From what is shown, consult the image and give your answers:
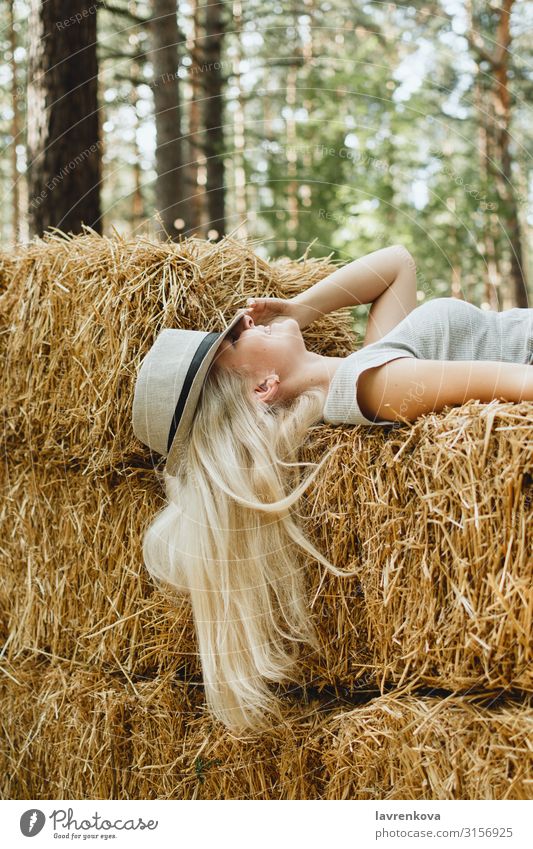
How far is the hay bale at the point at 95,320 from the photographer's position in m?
1.62

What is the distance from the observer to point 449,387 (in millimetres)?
1384

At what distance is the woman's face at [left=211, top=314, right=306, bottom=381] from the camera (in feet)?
5.31

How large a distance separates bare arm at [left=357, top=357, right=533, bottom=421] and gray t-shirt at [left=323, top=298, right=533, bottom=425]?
0.15ft

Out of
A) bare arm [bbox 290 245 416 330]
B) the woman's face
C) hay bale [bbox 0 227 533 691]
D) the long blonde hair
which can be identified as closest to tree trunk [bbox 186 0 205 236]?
bare arm [bbox 290 245 416 330]

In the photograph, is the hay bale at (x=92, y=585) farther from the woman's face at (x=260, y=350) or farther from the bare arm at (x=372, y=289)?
the bare arm at (x=372, y=289)

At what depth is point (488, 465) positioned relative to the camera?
4.06 ft

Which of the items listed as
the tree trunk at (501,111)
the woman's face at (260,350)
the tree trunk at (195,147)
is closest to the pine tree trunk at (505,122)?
the tree trunk at (501,111)

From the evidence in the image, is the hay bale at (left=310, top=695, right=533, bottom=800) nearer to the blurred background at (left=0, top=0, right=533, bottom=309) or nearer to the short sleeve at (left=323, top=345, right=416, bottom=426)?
the short sleeve at (left=323, top=345, right=416, bottom=426)

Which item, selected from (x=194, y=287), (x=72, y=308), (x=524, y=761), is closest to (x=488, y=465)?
(x=524, y=761)

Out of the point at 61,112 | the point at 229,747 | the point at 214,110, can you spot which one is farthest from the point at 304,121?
the point at 214,110

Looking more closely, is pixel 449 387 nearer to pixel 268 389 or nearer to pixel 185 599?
pixel 268 389

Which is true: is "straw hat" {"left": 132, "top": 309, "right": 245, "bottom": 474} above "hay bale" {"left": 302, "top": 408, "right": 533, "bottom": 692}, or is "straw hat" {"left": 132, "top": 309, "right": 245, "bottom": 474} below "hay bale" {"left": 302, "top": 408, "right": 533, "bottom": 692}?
above

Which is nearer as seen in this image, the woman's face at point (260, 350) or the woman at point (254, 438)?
the woman at point (254, 438)

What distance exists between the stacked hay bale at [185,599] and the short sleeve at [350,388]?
0.04 metres
